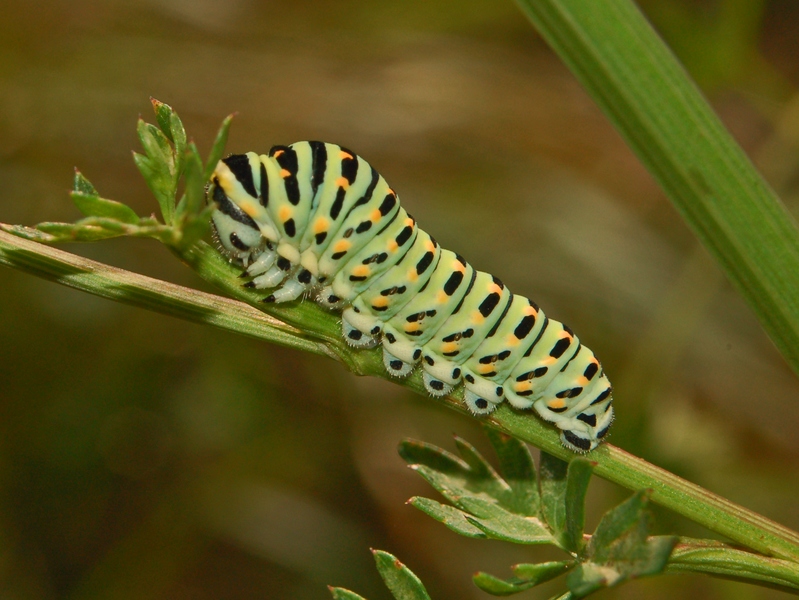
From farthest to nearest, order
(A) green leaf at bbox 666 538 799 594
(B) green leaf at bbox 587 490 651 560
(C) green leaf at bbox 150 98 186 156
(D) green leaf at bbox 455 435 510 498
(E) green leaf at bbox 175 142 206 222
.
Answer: (D) green leaf at bbox 455 435 510 498, (A) green leaf at bbox 666 538 799 594, (C) green leaf at bbox 150 98 186 156, (B) green leaf at bbox 587 490 651 560, (E) green leaf at bbox 175 142 206 222

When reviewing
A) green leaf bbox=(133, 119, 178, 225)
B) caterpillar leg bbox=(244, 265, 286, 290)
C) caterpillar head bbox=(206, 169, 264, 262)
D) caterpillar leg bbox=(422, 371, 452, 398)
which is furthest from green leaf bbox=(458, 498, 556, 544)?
green leaf bbox=(133, 119, 178, 225)

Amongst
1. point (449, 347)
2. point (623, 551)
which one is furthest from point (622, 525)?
point (449, 347)

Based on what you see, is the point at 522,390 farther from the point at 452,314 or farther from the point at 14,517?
the point at 14,517

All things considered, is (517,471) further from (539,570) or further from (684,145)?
(684,145)

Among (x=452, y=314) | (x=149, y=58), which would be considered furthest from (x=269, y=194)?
(x=149, y=58)

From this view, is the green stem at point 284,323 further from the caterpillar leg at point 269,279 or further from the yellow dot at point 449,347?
the yellow dot at point 449,347

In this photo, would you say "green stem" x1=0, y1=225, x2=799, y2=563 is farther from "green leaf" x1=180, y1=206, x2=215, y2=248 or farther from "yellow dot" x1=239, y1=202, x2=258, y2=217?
"yellow dot" x1=239, y1=202, x2=258, y2=217
